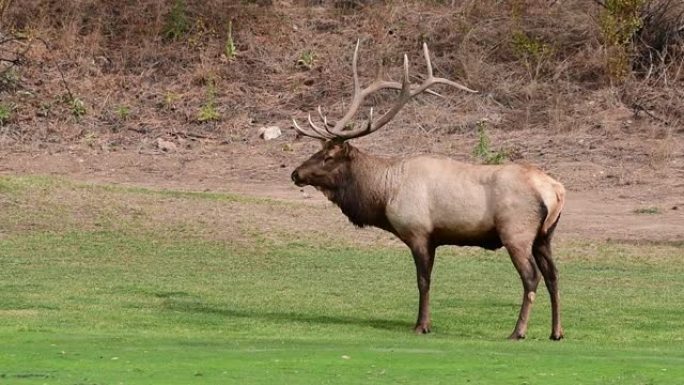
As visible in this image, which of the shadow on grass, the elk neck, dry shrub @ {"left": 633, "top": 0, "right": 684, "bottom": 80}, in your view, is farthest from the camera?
dry shrub @ {"left": 633, "top": 0, "right": 684, "bottom": 80}

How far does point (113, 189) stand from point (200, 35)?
8304 millimetres

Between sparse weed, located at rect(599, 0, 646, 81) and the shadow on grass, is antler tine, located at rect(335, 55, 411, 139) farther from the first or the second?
sparse weed, located at rect(599, 0, 646, 81)

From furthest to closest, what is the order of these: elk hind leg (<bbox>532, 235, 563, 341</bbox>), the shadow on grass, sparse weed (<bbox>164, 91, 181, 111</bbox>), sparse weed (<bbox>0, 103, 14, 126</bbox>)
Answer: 1. sparse weed (<bbox>164, 91, 181, 111</bbox>)
2. sparse weed (<bbox>0, 103, 14, 126</bbox>)
3. the shadow on grass
4. elk hind leg (<bbox>532, 235, 563, 341</bbox>)

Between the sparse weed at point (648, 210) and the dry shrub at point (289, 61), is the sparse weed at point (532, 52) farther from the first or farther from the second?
the sparse weed at point (648, 210)

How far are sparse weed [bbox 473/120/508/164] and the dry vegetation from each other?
407 mm

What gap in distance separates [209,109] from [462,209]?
50.0 feet

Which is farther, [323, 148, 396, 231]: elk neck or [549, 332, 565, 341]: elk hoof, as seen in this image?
[323, 148, 396, 231]: elk neck

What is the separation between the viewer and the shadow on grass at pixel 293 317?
15.1 meters

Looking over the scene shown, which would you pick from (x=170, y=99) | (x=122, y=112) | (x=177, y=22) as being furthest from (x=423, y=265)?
(x=177, y=22)

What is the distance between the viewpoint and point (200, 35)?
32.0 m

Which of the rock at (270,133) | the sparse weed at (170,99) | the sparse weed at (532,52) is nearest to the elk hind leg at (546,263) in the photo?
the rock at (270,133)

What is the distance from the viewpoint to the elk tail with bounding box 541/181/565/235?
14531 millimetres

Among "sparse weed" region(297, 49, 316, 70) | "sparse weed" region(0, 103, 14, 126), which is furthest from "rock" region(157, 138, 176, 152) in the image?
"sparse weed" region(297, 49, 316, 70)

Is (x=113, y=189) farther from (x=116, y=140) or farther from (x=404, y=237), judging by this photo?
(x=404, y=237)
